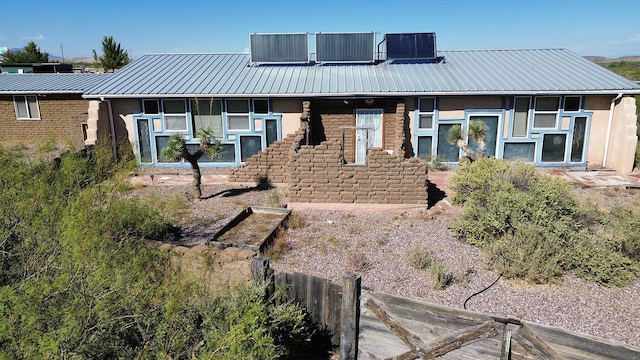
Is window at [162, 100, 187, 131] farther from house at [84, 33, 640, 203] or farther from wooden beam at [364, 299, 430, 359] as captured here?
wooden beam at [364, 299, 430, 359]

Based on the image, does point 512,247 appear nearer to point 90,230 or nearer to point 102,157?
point 90,230

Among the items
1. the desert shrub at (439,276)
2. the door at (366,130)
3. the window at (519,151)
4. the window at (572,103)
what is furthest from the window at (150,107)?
the window at (572,103)

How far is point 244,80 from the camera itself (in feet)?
54.7

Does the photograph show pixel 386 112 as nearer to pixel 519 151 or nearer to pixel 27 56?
pixel 519 151

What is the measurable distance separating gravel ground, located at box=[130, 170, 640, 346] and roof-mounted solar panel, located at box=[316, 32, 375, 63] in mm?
8199

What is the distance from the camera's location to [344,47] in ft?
60.4

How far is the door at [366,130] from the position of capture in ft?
52.9

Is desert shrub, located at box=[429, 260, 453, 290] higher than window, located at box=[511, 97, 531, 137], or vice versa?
window, located at box=[511, 97, 531, 137]

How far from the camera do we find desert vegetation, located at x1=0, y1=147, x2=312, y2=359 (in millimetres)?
3576

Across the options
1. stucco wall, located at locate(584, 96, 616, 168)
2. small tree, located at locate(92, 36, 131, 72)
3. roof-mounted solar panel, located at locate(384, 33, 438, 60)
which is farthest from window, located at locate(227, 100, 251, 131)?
small tree, located at locate(92, 36, 131, 72)

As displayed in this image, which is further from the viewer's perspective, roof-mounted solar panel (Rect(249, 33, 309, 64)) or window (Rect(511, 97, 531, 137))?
roof-mounted solar panel (Rect(249, 33, 309, 64))

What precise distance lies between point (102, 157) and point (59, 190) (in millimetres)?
2206

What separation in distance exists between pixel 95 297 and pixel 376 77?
14.3m

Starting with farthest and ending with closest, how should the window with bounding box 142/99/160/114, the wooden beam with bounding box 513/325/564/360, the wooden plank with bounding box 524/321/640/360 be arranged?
the window with bounding box 142/99/160/114 < the wooden beam with bounding box 513/325/564/360 < the wooden plank with bounding box 524/321/640/360
